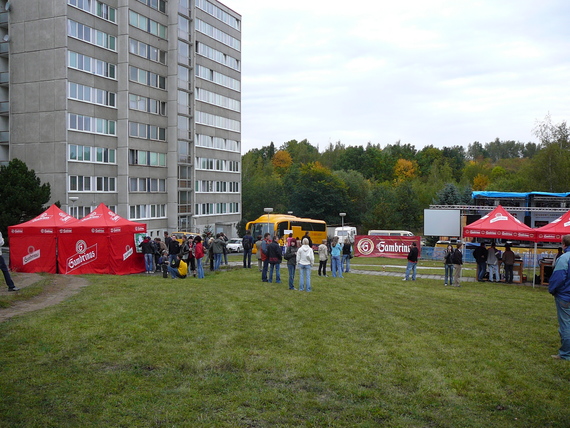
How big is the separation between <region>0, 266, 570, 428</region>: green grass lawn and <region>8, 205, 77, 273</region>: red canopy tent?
32.2ft

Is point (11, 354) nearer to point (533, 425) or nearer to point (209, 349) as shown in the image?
point (209, 349)

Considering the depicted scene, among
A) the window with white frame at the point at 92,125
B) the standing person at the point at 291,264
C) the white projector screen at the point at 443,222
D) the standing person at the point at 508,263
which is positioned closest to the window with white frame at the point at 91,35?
the window with white frame at the point at 92,125

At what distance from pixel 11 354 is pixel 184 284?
9716 millimetres

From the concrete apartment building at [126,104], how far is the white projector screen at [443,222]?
2640 centimetres

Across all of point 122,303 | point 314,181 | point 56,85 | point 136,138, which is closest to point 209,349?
point 122,303

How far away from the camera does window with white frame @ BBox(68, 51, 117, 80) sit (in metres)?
46.0

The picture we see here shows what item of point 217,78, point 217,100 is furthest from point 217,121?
point 217,78

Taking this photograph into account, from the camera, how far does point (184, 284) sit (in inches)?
732

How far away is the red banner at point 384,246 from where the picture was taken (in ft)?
133

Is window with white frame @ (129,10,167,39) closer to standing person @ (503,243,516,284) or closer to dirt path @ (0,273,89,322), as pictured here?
dirt path @ (0,273,89,322)

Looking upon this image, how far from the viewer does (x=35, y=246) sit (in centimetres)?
2344

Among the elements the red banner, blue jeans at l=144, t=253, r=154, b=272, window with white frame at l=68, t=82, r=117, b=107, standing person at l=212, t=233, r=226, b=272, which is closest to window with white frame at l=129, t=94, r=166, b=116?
window with white frame at l=68, t=82, r=117, b=107

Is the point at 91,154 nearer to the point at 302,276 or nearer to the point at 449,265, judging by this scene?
the point at 302,276

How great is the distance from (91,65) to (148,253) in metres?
29.9
